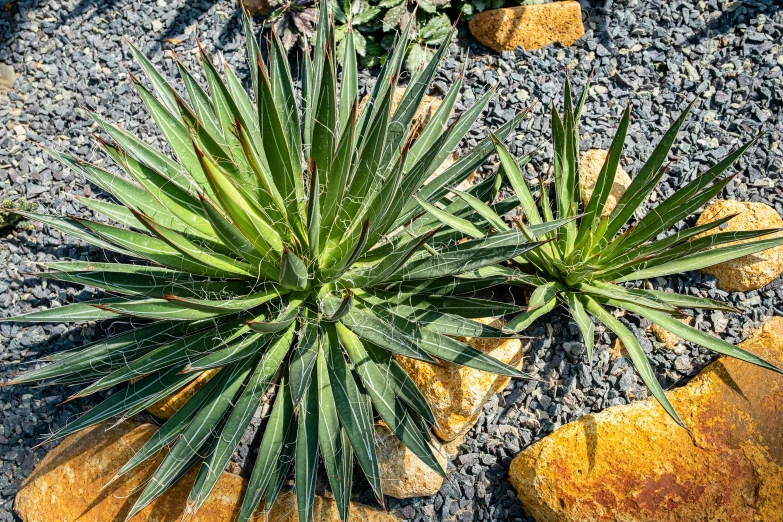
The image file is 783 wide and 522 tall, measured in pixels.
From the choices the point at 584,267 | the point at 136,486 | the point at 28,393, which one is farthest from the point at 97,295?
the point at 584,267

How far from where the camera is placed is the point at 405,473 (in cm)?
262

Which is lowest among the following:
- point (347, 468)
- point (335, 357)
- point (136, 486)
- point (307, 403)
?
point (136, 486)

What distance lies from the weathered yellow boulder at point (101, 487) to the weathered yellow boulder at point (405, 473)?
2.00ft

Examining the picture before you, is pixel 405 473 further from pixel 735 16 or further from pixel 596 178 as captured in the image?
pixel 735 16

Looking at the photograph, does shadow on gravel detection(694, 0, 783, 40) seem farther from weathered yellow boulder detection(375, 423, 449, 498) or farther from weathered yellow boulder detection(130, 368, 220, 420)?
weathered yellow boulder detection(130, 368, 220, 420)

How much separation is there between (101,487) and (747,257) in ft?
9.89

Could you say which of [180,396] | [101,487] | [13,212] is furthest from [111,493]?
[13,212]

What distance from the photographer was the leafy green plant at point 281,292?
87.4 inches

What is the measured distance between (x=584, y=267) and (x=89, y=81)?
275 cm

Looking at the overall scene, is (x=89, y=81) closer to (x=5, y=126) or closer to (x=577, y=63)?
(x=5, y=126)

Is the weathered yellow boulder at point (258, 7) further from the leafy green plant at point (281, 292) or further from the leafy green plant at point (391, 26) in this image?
the leafy green plant at point (281, 292)

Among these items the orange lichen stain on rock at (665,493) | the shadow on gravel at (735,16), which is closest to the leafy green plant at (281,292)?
the orange lichen stain on rock at (665,493)

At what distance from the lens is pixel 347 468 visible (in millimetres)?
2320

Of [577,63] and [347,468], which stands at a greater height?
[577,63]
